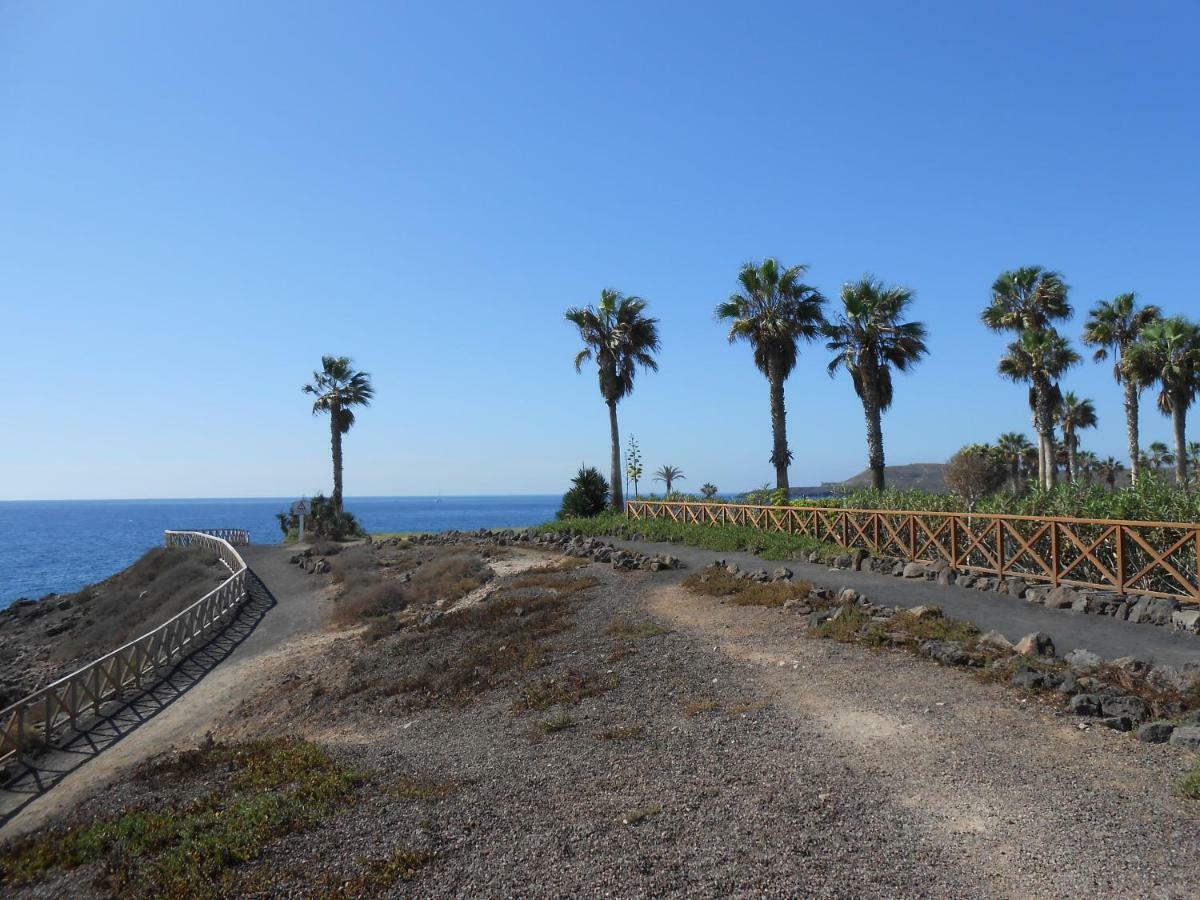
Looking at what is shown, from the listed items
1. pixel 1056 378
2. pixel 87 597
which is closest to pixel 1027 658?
pixel 1056 378

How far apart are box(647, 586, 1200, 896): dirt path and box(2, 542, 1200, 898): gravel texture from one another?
0.07 feet

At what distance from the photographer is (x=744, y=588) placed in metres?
16.7

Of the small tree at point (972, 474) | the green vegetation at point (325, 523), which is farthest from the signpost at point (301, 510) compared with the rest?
the small tree at point (972, 474)

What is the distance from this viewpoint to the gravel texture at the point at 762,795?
5.65 m

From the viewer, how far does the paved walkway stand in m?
11.1

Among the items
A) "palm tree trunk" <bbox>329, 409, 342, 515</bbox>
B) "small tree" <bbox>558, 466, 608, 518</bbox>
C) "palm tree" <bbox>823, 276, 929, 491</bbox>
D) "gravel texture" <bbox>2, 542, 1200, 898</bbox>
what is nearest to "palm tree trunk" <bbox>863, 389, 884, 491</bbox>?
"palm tree" <bbox>823, 276, 929, 491</bbox>

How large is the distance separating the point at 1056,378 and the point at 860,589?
1155 inches

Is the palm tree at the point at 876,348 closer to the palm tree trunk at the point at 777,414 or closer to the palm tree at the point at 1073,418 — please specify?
the palm tree trunk at the point at 777,414

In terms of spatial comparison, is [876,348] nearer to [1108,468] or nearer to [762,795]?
[762,795]

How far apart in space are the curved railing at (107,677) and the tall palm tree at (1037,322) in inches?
1441

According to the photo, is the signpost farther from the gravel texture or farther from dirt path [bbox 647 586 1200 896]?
dirt path [bbox 647 586 1200 896]

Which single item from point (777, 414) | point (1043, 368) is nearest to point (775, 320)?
point (777, 414)

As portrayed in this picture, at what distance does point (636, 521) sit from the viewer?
31.5 meters

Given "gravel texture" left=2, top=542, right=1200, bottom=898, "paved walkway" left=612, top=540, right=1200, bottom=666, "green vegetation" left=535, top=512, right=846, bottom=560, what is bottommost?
"gravel texture" left=2, top=542, right=1200, bottom=898
